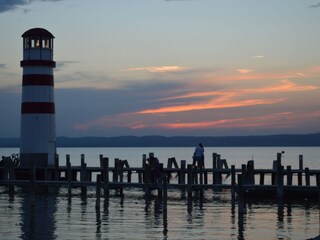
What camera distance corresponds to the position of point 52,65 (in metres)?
44.3

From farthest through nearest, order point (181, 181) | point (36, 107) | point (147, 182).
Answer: point (36, 107) → point (181, 181) → point (147, 182)

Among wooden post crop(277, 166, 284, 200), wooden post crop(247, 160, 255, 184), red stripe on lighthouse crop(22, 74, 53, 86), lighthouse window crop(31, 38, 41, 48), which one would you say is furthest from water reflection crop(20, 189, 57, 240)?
wooden post crop(277, 166, 284, 200)

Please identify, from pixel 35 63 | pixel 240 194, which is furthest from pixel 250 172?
pixel 35 63

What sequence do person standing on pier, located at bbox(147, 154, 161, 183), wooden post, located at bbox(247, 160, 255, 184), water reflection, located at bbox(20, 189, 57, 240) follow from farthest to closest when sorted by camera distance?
wooden post, located at bbox(247, 160, 255, 184)
person standing on pier, located at bbox(147, 154, 161, 183)
water reflection, located at bbox(20, 189, 57, 240)

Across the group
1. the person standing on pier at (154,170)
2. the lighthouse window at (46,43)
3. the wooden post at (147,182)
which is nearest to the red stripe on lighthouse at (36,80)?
the lighthouse window at (46,43)

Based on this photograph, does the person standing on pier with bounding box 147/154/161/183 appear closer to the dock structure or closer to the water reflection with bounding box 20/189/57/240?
the dock structure

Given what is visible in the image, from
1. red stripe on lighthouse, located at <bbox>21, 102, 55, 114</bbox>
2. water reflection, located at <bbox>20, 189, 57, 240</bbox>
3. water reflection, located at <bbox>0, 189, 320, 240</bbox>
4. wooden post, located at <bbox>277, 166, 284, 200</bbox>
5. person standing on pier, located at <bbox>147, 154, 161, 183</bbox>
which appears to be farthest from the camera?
red stripe on lighthouse, located at <bbox>21, 102, 55, 114</bbox>

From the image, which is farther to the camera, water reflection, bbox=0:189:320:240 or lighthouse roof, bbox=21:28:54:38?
lighthouse roof, bbox=21:28:54:38

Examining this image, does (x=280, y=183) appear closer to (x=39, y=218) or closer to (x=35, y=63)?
(x=39, y=218)

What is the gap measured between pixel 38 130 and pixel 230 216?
16.2 metres

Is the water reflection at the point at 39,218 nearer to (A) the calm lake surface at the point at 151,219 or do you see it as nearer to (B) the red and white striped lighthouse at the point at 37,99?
(A) the calm lake surface at the point at 151,219

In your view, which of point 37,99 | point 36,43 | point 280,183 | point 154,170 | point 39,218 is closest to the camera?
point 39,218

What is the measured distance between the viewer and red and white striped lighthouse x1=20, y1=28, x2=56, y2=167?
143ft

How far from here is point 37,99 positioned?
43656 millimetres
